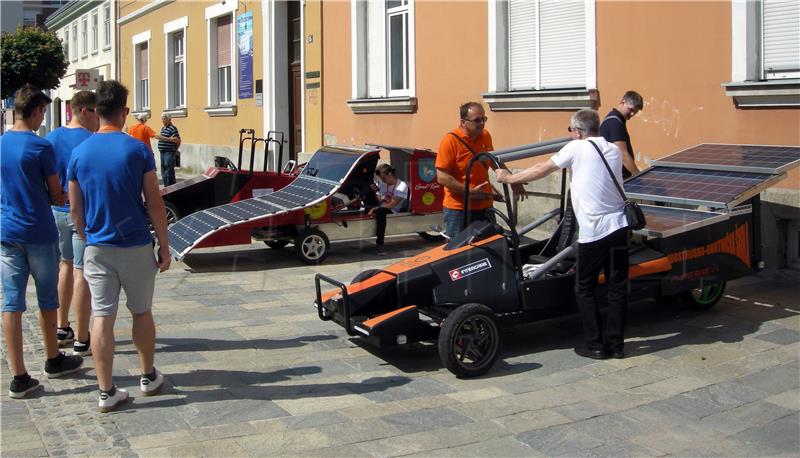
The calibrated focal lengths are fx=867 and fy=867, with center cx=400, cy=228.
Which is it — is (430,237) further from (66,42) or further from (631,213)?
Result: (66,42)

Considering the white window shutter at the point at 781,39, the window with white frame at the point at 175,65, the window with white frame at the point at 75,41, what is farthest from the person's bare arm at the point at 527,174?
the window with white frame at the point at 75,41

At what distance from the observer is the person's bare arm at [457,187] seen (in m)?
6.52

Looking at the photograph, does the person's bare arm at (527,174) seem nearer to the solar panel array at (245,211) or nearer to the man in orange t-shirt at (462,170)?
the man in orange t-shirt at (462,170)

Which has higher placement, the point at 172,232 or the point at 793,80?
the point at 793,80

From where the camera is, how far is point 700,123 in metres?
8.89

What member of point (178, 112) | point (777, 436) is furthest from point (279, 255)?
point (178, 112)

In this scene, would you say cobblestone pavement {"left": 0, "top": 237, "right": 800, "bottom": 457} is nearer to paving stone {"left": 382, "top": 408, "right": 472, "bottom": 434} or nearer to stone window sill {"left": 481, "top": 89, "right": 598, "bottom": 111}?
paving stone {"left": 382, "top": 408, "right": 472, "bottom": 434}

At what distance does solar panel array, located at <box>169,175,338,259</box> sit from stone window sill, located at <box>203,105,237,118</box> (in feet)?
33.5

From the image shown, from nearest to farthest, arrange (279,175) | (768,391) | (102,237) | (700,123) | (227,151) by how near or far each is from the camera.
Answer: (102,237), (768,391), (700,123), (279,175), (227,151)

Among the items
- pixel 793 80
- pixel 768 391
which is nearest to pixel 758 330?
pixel 768 391

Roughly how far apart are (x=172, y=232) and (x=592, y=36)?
534 cm

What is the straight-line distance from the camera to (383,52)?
1455cm

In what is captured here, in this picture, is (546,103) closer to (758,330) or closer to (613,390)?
(758,330)

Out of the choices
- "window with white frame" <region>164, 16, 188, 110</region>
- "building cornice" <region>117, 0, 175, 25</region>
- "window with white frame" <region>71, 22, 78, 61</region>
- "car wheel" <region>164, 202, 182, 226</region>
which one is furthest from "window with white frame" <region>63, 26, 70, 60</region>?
"car wheel" <region>164, 202, 182, 226</region>
